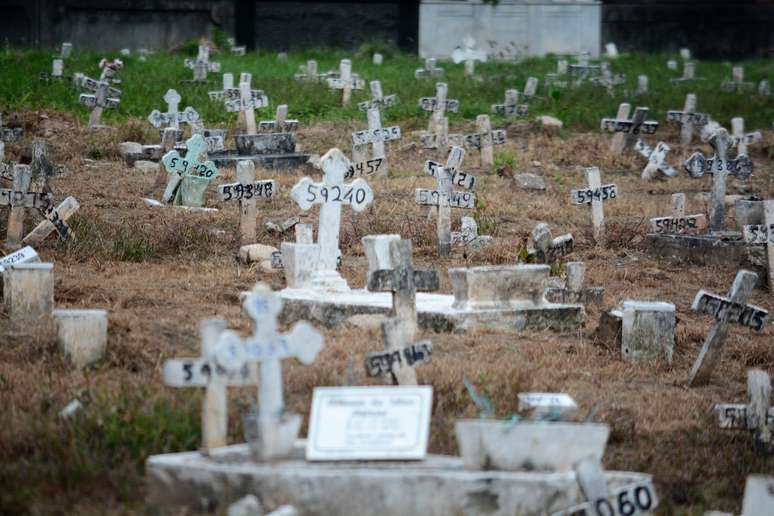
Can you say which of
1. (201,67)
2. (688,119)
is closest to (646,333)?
(688,119)

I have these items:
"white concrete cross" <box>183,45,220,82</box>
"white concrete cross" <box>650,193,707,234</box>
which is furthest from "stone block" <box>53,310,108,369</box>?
"white concrete cross" <box>183,45,220,82</box>

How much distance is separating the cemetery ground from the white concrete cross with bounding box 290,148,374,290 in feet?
2.17

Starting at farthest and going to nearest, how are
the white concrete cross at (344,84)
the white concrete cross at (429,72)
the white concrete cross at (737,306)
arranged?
the white concrete cross at (429,72)
the white concrete cross at (344,84)
the white concrete cross at (737,306)

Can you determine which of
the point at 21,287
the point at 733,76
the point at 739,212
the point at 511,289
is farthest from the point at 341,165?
the point at 733,76

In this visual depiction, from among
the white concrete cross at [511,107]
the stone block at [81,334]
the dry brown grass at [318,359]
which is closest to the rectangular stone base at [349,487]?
the dry brown grass at [318,359]

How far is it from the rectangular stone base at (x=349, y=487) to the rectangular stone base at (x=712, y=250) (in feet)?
23.3

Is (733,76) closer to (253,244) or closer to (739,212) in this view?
(739,212)

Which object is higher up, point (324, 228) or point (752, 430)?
point (324, 228)

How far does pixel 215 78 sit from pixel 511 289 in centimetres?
1396

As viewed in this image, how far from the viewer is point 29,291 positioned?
862 cm

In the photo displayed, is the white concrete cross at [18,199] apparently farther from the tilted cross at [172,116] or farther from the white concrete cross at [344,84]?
the white concrete cross at [344,84]

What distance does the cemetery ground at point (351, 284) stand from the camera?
6355mm

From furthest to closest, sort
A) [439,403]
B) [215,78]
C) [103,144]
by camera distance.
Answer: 1. [215,78]
2. [103,144]
3. [439,403]

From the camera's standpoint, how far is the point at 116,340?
798 centimetres
